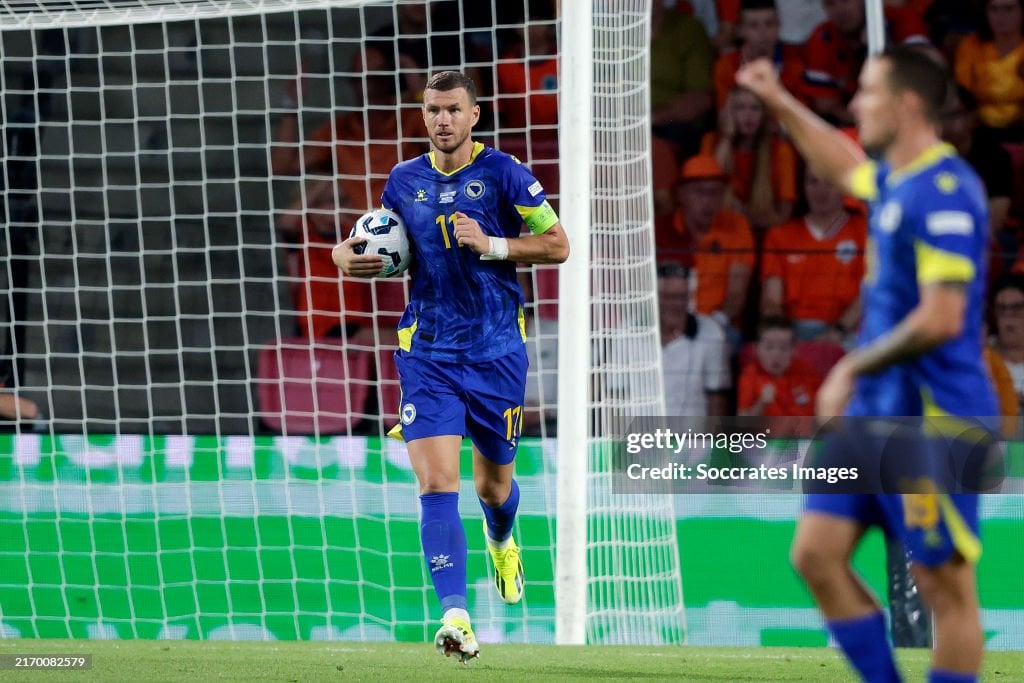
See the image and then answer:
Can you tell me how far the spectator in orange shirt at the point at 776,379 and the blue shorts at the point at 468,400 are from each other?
347cm

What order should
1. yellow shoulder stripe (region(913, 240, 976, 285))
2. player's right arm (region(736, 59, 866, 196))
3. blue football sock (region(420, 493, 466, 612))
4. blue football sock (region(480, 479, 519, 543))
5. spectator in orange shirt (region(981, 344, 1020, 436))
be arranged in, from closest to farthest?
yellow shoulder stripe (region(913, 240, 976, 285))
player's right arm (region(736, 59, 866, 196))
blue football sock (region(420, 493, 466, 612))
blue football sock (region(480, 479, 519, 543))
spectator in orange shirt (region(981, 344, 1020, 436))

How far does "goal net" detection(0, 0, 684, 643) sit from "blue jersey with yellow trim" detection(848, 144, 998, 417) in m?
3.54

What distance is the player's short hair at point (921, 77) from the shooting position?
3.24m

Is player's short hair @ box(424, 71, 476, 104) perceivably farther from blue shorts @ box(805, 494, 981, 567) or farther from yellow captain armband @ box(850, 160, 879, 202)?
blue shorts @ box(805, 494, 981, 567)

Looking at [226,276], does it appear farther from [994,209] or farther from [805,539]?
[805,539]

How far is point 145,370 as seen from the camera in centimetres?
912

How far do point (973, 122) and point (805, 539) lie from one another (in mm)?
7312

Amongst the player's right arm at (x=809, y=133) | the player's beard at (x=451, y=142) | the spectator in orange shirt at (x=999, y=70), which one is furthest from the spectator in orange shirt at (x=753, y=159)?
the player's right arm at (x=809, y=133)

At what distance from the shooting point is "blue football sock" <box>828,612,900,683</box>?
3266mm

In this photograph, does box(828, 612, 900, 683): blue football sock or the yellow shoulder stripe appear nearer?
the yellow shoulder stripe

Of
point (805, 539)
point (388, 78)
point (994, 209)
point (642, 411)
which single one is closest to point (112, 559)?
point (642, 411)

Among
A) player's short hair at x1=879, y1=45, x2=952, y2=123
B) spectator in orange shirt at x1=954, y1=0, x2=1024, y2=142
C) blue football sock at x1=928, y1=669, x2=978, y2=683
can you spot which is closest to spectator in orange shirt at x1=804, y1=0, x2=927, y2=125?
spectator in orange shirt at x1=954, y1=0, x2=1024, y2=142

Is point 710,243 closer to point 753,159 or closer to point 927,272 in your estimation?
point 753,159

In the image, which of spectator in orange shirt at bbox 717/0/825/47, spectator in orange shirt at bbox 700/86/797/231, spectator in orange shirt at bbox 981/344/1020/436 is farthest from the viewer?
spectator in orange shirt at bbox 717/0/825/47
